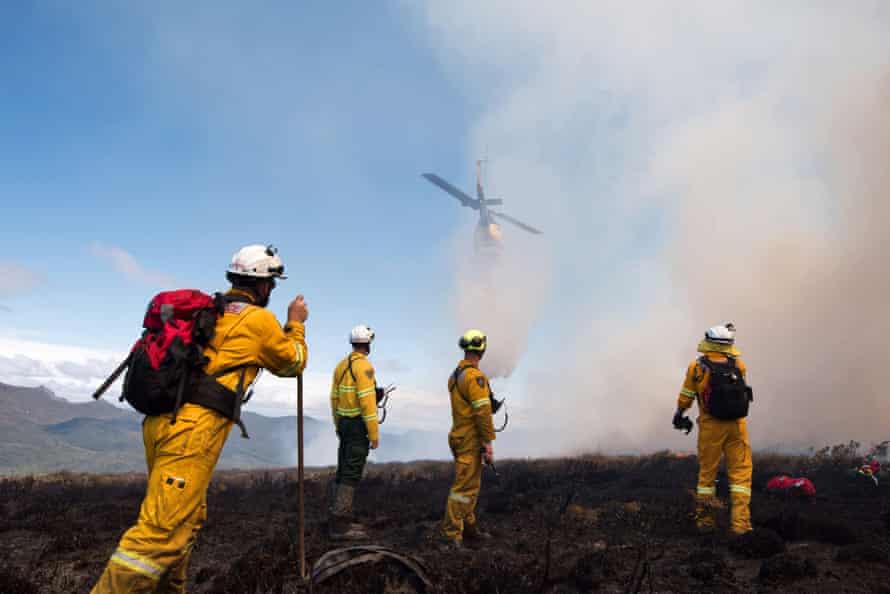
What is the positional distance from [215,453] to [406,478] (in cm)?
1311

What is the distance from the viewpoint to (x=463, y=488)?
7.67 meters

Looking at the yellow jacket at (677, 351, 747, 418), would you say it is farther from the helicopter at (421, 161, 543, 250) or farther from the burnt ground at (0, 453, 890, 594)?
the helicopter at (421, 161, 543, 250)

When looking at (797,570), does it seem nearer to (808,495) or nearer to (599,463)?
(808,495)

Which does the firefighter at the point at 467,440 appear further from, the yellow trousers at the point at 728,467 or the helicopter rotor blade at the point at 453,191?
the helicopter rotor blade at the point at 453,191

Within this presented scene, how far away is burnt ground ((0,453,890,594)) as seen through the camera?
6.07 metres

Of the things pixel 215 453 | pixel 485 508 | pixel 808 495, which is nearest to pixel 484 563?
pixel 215 453

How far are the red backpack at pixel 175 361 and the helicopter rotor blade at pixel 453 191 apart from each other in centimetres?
8886

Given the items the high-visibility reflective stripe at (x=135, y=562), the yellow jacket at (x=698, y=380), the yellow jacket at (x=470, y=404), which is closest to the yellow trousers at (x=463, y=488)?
the yellow jacket at (x=470, y=404)

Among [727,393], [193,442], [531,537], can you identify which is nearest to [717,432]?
[727,393]

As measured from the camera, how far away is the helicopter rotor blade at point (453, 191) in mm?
90938

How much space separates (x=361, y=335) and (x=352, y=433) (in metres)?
1.56

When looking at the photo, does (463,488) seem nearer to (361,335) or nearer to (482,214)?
(361,335)

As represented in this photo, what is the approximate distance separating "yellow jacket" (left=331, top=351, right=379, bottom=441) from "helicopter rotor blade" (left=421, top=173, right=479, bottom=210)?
84384 millimetres

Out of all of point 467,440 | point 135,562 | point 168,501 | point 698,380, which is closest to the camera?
point 135,562
